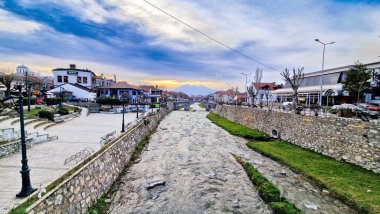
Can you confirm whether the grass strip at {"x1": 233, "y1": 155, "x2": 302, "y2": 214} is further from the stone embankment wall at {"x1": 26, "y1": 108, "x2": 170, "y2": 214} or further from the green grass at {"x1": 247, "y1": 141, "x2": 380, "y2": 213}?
the stone embankment wall at {"x1": 26, "y1": 108, "x2": 170, "y2": 214}

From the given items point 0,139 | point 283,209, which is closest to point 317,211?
point 283,209

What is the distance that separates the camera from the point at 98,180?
11.6 metres

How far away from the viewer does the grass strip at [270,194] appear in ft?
35.1

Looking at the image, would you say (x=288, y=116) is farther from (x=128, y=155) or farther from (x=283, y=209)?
(x=128, y=155)

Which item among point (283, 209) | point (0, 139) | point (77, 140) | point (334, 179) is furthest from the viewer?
point (77, 140)

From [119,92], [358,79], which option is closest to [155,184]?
[358,79]

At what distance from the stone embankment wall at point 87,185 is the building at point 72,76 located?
2341 inches

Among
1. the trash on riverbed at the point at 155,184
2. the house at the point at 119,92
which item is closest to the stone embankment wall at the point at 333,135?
the trash on riverbed at the point at 155,184

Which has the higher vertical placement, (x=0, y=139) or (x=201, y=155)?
(x=0, y=139)

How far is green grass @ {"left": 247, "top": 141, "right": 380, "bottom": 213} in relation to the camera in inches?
457

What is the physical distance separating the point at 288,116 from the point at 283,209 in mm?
18321

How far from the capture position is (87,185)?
406 inches

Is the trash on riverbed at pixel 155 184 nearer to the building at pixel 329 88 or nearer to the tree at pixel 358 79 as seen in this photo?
the tree at pixel 358 79

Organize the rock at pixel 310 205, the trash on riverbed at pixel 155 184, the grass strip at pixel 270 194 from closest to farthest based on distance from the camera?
the grass strip at pixel 270 194 < the rock at pixel 310 205 < the trash on riverbed at pixel 155 184
